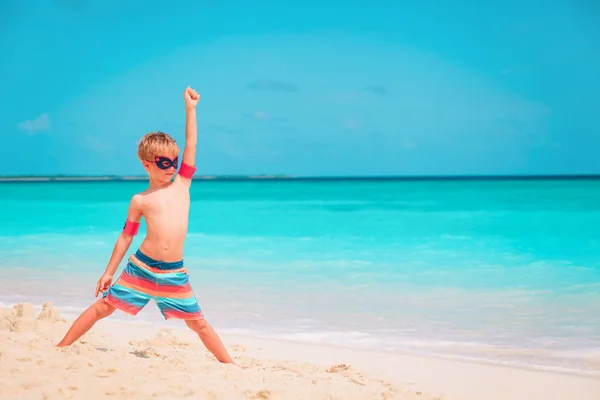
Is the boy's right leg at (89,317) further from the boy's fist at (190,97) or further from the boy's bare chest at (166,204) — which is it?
the boy's fist at (190,97)

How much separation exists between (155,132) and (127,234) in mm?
533

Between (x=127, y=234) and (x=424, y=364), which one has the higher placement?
(x=127, y=234)

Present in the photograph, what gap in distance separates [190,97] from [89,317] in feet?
4.14

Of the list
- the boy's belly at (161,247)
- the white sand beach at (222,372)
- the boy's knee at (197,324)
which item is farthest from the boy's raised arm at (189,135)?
the white sand beach at (222,372)

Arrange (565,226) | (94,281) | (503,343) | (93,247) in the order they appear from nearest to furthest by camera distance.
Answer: (503,343)
(94,281)
(93,247)
(565,226)

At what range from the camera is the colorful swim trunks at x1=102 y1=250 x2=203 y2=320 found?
318cm

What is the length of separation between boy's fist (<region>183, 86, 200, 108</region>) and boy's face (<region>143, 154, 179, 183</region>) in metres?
0.32

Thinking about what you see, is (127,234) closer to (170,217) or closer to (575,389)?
(170,217)

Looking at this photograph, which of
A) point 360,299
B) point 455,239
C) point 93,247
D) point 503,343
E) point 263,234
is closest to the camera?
point 503,343

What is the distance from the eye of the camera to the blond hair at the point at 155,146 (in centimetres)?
317

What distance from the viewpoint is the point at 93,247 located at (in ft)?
38.0

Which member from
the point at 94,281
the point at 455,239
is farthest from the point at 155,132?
the point at 455,239

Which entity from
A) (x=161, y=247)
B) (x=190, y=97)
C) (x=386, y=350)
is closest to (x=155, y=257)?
(x=161, y=247)

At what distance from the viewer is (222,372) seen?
3119 millimetres
